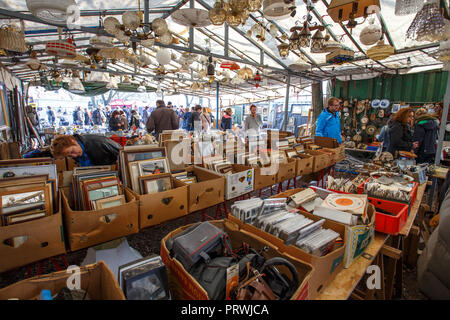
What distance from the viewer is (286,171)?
10.3 feet

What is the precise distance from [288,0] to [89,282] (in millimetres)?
3019

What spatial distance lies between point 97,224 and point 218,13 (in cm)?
275

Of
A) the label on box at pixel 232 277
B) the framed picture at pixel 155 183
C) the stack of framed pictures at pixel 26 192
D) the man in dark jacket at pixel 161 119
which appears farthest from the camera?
the man in dark jacket at pixel 161 119

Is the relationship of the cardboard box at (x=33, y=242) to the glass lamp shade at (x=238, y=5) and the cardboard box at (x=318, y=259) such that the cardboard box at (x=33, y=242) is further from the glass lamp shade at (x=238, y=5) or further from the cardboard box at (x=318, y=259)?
the glass lamp shade at (x=238, y=5)

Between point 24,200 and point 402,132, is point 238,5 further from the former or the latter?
point 402,132

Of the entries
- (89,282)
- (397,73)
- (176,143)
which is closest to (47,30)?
(176,143)

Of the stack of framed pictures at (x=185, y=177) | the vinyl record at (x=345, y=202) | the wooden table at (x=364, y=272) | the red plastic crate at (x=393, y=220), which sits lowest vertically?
the wooden table at (x=364, y=272)

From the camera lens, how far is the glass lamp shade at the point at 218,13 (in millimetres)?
2832

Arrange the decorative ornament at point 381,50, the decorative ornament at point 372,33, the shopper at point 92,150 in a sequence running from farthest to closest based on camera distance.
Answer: the decorative ornament at point 381,50, the decorative ornament at point 372,33, the shopper at point 92,150

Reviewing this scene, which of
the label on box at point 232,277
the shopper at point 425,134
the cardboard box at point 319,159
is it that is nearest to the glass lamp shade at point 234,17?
the cardboard box at point 319,159

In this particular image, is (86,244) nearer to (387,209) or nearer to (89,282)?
(89,282)

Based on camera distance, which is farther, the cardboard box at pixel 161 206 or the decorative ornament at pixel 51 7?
the decorative ornament at pixel 51 7

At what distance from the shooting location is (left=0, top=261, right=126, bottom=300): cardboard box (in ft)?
2.90

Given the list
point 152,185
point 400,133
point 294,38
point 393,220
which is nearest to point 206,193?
point 152,185
